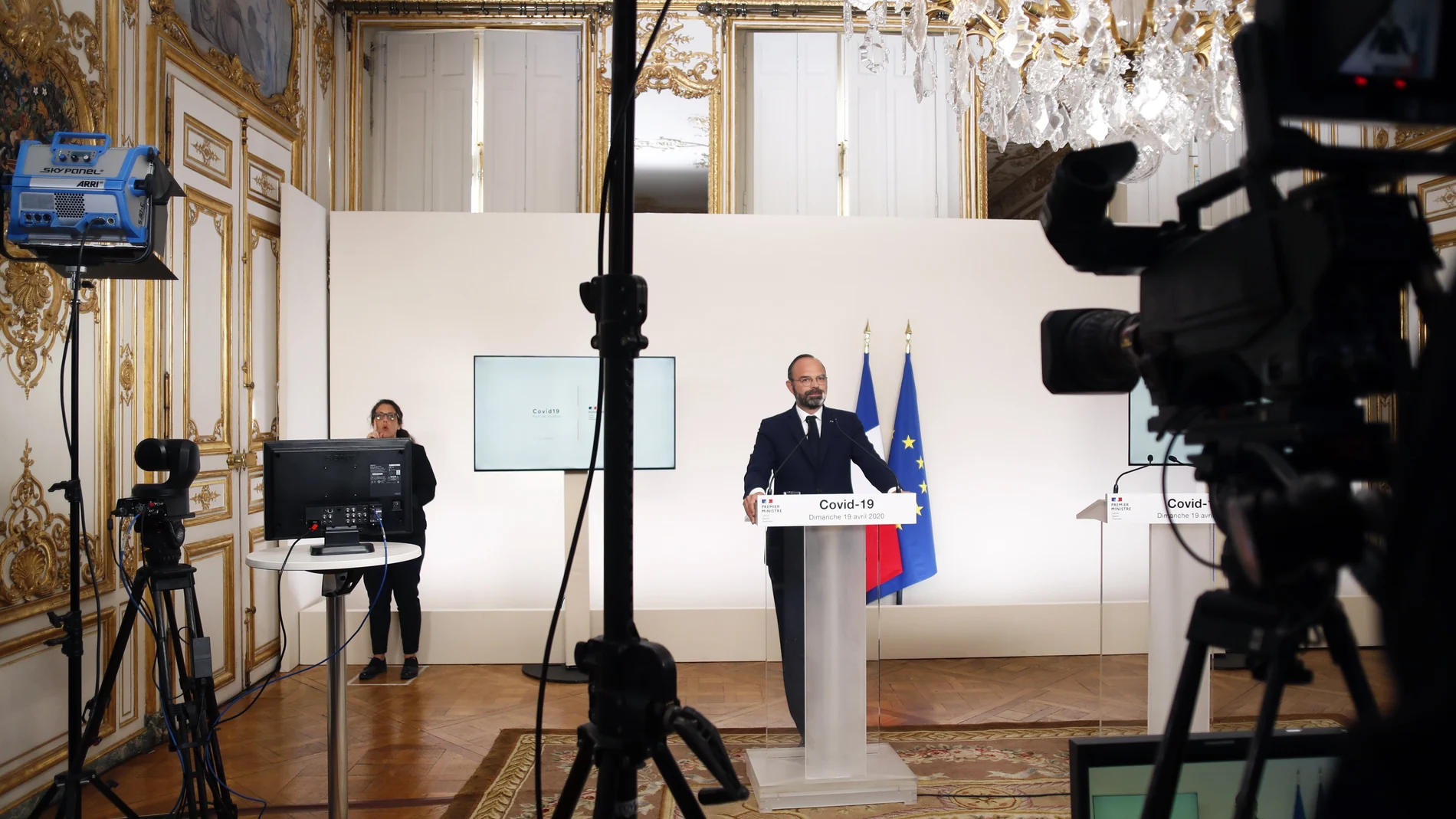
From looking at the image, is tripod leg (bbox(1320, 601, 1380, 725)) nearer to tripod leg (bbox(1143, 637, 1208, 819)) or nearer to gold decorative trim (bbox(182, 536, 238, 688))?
tripod leg (bbox(1143, 637, 1208, 819))

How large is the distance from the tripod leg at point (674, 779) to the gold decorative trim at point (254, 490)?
4213 mm

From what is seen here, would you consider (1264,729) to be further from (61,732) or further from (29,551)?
(61,732)

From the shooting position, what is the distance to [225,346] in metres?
4.41

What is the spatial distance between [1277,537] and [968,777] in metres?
3.04

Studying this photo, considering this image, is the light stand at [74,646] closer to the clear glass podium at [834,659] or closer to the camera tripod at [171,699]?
the camera tripod at [171,699]

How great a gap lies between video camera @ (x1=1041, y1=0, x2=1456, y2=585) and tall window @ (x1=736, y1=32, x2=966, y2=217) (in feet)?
17.9

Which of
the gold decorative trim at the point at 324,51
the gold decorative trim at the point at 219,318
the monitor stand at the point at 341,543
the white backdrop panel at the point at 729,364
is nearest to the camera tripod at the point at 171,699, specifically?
the monitor stand at the point at 341,543

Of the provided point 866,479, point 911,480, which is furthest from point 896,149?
point 866,479

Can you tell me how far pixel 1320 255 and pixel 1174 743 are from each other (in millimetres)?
412

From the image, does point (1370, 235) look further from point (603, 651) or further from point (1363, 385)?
point (603, 651)

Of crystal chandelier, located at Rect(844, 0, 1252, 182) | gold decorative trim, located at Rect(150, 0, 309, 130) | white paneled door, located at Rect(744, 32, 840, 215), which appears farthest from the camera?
white paneled door, located at Rect(744, 32, 840, 215)

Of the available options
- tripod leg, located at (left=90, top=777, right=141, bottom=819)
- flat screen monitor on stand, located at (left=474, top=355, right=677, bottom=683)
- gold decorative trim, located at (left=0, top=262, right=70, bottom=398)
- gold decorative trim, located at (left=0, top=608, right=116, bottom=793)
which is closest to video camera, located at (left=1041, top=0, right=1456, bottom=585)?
tripod leg, located at (left=90, top=777, right=141, bottom=819)

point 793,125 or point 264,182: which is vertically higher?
point 793,125

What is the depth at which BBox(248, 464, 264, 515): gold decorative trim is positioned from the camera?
4.63 m
